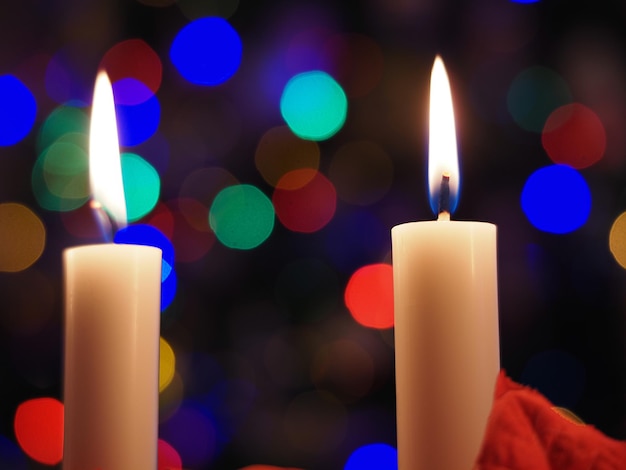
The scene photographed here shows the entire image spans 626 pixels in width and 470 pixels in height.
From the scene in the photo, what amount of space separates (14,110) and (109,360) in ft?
2.41

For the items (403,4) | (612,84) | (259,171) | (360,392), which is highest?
(403,4)

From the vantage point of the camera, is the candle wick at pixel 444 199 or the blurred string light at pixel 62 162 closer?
the candle wick at pixel 444 199

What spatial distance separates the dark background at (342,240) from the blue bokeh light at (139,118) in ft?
0.06

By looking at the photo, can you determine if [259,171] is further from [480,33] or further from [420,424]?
[420,424]

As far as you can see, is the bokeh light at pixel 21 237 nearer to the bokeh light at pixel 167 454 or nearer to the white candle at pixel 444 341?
the bokeh light at pixel 167 454

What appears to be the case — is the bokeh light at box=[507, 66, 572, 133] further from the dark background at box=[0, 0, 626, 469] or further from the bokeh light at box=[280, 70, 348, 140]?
the bokeh light at box=[280, 70, 348, 140]

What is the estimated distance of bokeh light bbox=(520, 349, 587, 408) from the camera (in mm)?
896

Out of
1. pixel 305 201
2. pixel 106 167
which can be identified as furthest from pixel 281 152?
pixel 106 167

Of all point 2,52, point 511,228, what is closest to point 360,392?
point 511,228

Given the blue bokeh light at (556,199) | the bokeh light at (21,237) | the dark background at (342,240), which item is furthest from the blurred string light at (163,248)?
the blue bokeh light at (556,199)

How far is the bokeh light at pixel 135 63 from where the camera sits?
1017 mm

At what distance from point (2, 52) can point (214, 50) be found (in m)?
0.32

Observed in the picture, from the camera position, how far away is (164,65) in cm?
101

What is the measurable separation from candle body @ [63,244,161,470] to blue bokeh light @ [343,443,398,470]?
22.9 inches
